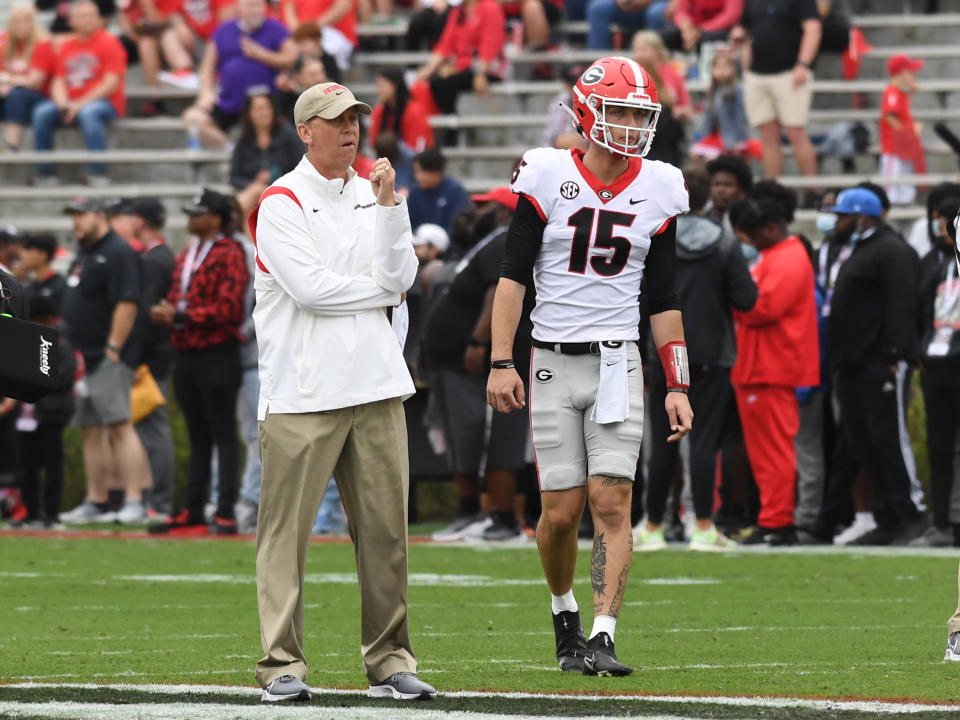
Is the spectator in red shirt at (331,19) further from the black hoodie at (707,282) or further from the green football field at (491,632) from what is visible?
the black hoodie at (707,282)

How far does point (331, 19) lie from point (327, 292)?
15.2 m

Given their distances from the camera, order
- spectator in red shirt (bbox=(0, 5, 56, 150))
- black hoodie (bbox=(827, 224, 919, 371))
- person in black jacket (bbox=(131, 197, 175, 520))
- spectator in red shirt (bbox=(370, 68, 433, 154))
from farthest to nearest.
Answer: spectator in red shirt (bbox=(0, 5, 56, 150)), spectator in red shirt (bbox=(370, 68, 433, 154)), person in black jacket (bbox=(131, 197, 175, 520)), black hoodie (bbox=(827, 224, 919, 371))

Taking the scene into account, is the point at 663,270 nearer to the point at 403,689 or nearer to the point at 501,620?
the point at 403,689

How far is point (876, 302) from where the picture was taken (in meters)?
12.8

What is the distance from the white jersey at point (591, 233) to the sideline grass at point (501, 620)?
50.6 inches

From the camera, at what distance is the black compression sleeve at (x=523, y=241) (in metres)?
7.15

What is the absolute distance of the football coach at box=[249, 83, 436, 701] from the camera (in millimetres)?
6539

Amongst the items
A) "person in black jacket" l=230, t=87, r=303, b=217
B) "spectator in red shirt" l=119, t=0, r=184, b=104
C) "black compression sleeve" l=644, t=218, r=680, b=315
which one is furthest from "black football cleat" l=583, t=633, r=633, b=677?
"spectator in red shirt" l=119, t=0, r=184, b=104

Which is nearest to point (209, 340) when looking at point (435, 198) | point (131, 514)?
point (131, 514)

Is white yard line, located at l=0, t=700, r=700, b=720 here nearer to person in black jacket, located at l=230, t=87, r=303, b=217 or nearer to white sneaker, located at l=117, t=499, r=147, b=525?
white sneaker, located at l=117, t=499, r=147, b=525

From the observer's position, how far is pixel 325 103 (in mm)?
6621

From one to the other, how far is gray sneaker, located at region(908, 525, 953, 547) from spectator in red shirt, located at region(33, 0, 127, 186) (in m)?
12.2

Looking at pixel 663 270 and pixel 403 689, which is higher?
pixel 663 270

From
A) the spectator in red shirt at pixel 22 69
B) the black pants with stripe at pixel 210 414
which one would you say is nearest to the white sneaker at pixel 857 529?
the black pants with stripe at pixel 210 414
